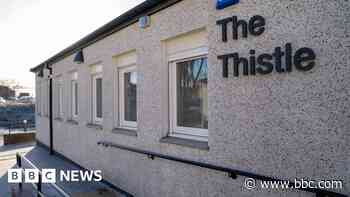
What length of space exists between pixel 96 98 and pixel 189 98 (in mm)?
4175

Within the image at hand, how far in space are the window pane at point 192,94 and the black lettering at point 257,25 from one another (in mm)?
1128

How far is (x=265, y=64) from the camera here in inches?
127

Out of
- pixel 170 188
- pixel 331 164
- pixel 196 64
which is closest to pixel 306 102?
pixel 331 164

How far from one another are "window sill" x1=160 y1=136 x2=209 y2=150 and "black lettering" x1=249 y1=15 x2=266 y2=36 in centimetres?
159

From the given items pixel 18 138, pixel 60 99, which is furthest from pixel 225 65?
pixel 18 138

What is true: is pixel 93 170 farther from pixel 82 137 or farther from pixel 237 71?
pixel 237 71

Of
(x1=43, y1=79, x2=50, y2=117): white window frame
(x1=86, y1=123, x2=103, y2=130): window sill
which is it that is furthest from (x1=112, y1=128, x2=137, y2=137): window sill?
(x1=43, y1=79, x2=50, y2=117): white window frame

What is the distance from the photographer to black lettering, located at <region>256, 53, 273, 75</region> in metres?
3.18

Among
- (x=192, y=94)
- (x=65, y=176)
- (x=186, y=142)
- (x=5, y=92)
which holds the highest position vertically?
(x=5, y=92)

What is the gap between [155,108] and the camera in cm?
515

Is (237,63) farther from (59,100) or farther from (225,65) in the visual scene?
(59,100)

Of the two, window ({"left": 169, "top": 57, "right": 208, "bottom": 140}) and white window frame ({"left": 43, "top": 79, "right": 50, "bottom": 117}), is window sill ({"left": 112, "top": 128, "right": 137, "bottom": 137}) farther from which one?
white window frame ({"left": 43, "top": 79, "right": 50, "bottom": 117})

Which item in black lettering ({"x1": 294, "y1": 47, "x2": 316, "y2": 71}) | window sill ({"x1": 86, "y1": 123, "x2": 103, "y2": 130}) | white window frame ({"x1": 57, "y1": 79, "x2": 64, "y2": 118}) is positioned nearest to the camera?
black lettering ({"x1": 294, "y1": 47, "x2": 316, "y2": 71})

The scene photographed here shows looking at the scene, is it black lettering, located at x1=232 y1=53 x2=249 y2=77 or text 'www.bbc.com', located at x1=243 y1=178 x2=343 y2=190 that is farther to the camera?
black lettering, located at x1=232 y1=53 x2=249 y2=77
